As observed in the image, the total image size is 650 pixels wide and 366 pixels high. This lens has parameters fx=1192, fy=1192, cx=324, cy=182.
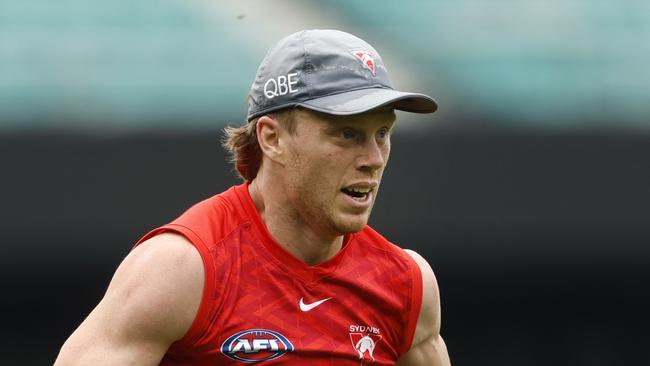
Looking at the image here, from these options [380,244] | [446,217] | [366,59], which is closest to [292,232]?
[380,244]

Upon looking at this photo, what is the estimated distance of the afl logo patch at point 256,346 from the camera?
3.28m

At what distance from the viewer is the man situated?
316 cm

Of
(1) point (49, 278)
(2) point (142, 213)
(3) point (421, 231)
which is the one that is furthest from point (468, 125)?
(1) point (49, 278)

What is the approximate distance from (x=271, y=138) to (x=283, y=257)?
349mm

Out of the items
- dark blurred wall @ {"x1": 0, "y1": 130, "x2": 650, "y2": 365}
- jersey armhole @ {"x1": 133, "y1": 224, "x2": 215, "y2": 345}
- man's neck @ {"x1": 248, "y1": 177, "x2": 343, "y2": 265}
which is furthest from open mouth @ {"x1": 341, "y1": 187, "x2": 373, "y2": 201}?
dark blurred wall @ {"x1": 0, "y1": 130, "x2": 650, "y2": 365}

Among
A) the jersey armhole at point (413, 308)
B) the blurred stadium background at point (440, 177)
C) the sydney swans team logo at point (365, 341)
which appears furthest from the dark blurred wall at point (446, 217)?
the sydney swans team logo at point (365, 341)

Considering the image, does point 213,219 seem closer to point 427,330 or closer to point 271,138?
point 271,138

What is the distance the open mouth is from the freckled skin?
2cm

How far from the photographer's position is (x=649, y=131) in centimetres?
824

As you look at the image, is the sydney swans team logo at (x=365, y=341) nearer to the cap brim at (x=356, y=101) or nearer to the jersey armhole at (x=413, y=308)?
the jersey armhole at (x=413, y=308)

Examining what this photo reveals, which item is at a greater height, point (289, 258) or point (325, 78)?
point (325, 78)

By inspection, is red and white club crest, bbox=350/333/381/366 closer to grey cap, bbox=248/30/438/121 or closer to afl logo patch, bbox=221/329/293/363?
afl logo patch, bbox=221/329/293/363

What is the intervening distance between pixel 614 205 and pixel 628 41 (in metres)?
2.14

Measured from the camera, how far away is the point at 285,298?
3420 mm
